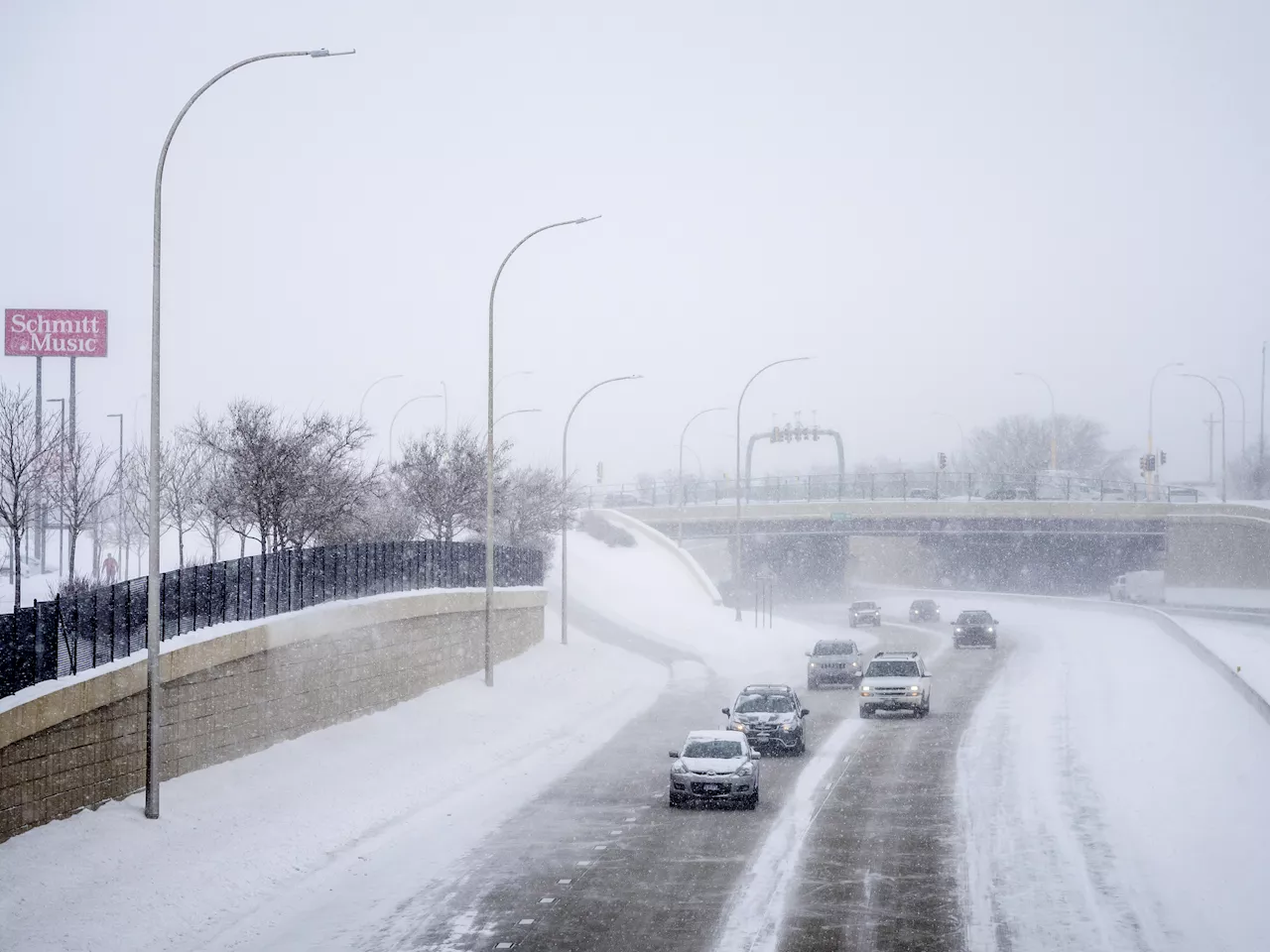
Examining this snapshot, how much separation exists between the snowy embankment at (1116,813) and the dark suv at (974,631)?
38.7 ft

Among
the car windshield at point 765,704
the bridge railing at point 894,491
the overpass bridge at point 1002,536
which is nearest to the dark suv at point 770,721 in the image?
the car windshield at point 765,704

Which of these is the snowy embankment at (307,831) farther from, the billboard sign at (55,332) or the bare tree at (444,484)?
the billboard sign at (55,332)

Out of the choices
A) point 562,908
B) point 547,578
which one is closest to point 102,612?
point 562,908

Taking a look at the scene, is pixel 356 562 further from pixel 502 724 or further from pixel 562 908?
pixel 562 908

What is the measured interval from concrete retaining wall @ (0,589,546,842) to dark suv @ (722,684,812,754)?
7863 mm

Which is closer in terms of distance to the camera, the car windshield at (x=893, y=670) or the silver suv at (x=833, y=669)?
the car windshield at (x=893, y=670)

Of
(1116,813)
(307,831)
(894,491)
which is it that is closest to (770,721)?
(1116,813)

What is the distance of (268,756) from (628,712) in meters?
14.8

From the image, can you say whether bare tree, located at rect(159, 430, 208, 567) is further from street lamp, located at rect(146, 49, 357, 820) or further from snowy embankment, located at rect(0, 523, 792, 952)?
street lamp, located at rect(146, 49, 357, 820)

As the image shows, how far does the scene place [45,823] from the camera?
1700 centimetres

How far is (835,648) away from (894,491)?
42495 mm

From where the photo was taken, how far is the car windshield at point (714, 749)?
23.0m

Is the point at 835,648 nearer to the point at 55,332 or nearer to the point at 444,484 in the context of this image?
the point at 444,484

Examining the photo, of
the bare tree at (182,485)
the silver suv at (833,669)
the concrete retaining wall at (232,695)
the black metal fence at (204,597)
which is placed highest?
the bare tree at (182,485)
